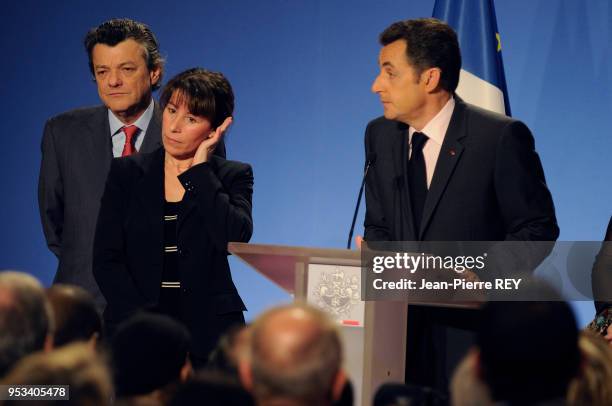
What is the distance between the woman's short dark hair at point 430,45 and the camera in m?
3.31

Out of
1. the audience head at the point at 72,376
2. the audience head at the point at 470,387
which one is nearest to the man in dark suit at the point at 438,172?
the audience head at the point at 470,387

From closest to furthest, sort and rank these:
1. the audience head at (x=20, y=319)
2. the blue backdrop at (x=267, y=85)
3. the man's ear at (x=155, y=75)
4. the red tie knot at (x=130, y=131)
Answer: the audience head at (x=20, y=319)
the red tie knot at (x=130, y=131)
the man's ear at (x=155, y=75)
the blue backdrop at (x=267, y=85)

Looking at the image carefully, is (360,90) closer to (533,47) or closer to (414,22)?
(533,47)

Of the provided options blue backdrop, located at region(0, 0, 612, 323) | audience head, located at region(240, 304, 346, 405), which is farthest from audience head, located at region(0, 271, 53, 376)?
blue backdrop, located at region(0, 0, 612, 323)

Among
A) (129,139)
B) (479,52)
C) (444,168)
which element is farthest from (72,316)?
(479,52)

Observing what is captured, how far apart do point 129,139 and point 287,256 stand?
1.28 metres

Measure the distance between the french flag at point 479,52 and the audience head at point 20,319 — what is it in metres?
3.40

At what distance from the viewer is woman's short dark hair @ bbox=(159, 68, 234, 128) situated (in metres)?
3.39

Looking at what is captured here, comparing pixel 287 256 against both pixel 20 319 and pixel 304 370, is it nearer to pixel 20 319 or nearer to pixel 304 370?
pixel 20 319

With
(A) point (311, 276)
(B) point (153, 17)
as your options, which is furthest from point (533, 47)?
(A) point (311, 276)

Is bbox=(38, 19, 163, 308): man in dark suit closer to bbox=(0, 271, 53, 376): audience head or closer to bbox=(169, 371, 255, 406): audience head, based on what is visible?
bbox=(0, 271, 53, 376): audience head

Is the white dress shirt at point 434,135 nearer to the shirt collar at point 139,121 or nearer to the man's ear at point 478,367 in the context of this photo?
the shirt collar at point 139,121

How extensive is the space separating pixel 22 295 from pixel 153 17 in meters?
4.47

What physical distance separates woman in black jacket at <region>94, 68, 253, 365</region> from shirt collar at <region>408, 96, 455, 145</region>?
2.27 ft
